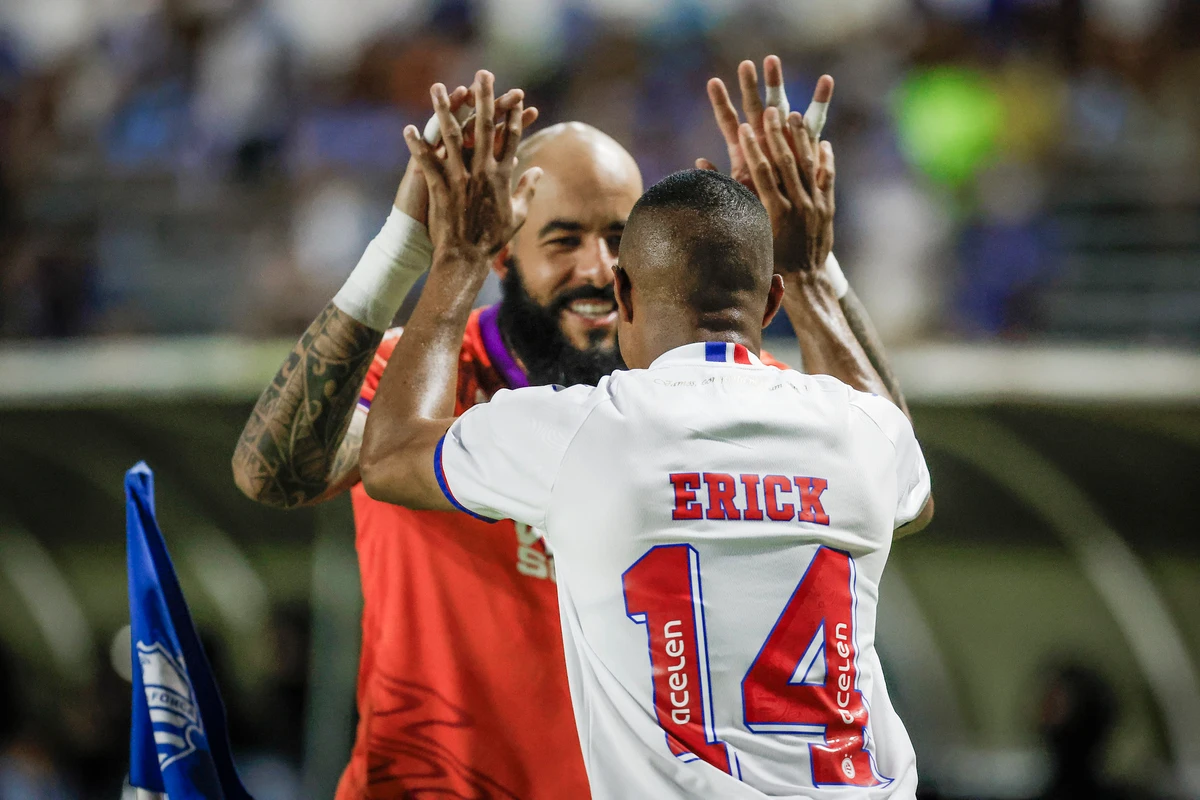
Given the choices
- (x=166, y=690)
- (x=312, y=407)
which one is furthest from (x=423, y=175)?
(x=166, y=690)

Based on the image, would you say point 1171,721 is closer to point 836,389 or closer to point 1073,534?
point 1073,534

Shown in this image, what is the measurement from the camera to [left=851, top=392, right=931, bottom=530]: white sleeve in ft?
7.86

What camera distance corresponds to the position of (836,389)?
92.9 inches

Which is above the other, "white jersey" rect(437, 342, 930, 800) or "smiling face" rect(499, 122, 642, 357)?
"smiling face" rect(499, 122, 642, 357)

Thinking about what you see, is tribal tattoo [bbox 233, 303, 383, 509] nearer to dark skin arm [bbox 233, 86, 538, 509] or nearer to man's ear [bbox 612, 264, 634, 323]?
dark skin arm [bbox 233, 86, 538, 509]

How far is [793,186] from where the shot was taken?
2943mm

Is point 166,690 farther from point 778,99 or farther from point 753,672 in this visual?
point 778,99

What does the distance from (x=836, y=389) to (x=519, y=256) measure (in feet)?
3.99

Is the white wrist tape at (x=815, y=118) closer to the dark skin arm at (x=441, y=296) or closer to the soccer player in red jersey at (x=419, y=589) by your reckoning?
the soccer player in red jersey at (x=419, y=589)

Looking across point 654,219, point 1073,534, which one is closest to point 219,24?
point 1073,534

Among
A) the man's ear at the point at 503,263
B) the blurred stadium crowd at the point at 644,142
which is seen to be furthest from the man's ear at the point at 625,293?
the blurred stadium crowd at the point at 644,142

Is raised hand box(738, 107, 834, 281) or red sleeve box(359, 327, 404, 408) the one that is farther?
red sleeve box(359, 327, 404, 408)

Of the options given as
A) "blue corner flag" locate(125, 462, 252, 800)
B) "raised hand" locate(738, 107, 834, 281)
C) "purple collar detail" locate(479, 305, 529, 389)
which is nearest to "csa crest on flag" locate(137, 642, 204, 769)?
"blue corner flag" locate(125, 462, 252, 800)

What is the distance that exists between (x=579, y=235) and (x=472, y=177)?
587 mm
